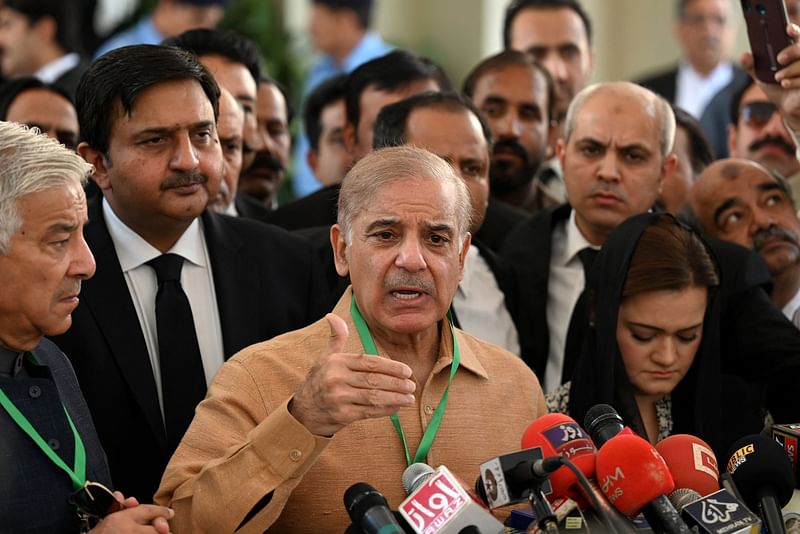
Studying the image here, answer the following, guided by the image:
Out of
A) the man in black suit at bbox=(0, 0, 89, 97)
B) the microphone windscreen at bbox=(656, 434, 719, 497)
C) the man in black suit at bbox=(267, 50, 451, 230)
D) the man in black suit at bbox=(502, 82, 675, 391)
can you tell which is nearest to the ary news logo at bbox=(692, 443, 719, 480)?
the microphone windscreen at bbox=(656, 434, 719, 497)

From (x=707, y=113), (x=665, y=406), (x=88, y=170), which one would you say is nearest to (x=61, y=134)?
(x=88, y=170)

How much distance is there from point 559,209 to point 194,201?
1.73 m

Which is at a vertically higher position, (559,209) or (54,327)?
(54,327)

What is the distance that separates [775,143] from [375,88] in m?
1.98

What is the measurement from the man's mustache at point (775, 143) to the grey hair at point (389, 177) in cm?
322

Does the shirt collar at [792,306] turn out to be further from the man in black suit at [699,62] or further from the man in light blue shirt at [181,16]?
the man in light blue shirt at [181,16]

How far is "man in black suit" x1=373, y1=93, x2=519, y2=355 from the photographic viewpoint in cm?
477

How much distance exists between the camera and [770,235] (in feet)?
16.4

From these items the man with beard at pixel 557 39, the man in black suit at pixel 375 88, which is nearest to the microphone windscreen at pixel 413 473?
the man in black suit at pixel 375 88

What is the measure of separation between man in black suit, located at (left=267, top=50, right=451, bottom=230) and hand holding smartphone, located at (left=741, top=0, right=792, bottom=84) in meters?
1.83

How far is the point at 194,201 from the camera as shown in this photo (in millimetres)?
4062

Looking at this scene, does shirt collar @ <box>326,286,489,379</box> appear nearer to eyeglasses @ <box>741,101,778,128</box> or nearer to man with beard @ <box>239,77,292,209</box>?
man with beard @ <box>239,77,292,209</box>

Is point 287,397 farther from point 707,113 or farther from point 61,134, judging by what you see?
point 707,113

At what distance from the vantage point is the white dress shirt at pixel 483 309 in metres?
4.73
